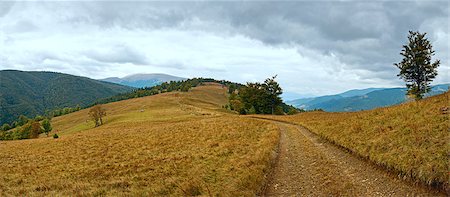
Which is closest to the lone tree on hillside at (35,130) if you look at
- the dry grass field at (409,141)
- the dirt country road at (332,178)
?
the dirt country road at (332,178)

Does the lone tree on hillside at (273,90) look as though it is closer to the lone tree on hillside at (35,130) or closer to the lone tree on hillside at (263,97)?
the lone tree on hillside at (263,97)

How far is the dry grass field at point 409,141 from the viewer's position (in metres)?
11.0

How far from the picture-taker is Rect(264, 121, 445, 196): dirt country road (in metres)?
11.2

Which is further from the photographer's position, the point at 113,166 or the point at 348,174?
A: the point at 113,166

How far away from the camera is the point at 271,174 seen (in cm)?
1509

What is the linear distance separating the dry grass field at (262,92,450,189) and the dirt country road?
1.65 ft

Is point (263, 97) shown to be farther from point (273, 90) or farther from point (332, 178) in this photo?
point (332, 178)

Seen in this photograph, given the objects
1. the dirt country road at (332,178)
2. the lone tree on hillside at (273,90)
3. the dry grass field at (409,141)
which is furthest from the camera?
the lone tree on hillside at (273,90)

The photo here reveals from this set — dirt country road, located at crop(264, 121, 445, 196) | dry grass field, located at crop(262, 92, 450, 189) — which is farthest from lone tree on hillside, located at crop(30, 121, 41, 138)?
dry grass field, located at crop(262, 92, 450, 189)

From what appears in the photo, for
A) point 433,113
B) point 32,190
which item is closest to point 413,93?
point 433,113

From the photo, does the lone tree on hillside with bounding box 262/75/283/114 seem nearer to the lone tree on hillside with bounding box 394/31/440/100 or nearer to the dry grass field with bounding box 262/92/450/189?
the lone tree on hillside with bounding box 394/31/440/100

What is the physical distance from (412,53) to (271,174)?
50.6 m

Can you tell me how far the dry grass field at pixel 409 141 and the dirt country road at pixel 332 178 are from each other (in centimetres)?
50

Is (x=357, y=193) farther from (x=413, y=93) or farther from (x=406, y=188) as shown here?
(x=413, y=93)
